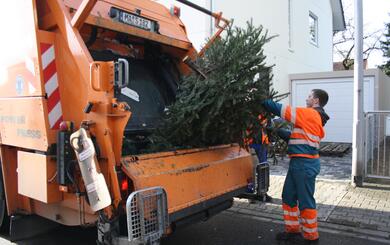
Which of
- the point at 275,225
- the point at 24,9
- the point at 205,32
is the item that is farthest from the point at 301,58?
the point at 24,9

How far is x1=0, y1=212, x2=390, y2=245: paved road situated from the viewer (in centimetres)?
436

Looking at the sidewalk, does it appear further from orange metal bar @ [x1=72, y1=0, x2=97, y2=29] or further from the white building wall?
→ the white building wall

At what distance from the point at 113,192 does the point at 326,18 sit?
17417mm

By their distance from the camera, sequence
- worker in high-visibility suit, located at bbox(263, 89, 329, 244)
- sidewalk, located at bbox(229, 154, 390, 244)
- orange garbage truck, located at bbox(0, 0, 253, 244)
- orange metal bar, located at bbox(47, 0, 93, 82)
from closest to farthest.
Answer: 1. orange garbage truck, located at bbox(0, 0, 253, 244)
2. orange metal bar, located at bbox(47, 0, 93, 82)
3. worker in high-visibility suit, located at bbox(263, 89, 329, 244)
4. sidewalk, located at bbox(229, 154, 390, 244)

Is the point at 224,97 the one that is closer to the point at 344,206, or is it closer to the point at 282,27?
the point at 344,206

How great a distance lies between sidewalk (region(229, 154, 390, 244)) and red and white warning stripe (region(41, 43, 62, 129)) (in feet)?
9.89

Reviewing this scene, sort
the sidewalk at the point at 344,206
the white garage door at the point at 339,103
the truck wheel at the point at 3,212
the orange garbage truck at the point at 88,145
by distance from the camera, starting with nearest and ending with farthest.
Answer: the orange garbage truck at the point at 88,145, the truck wheel at the point at 3,212, the sidewalk at the point at 344,206, the white garage door at the point at 339,103

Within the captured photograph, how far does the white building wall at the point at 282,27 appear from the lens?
9414 millimetres

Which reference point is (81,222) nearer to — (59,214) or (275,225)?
(59,214)

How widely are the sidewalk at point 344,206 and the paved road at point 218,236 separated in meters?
0.33

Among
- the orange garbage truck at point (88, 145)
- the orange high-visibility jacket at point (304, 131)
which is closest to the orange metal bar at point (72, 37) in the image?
the orange garbage truck at point (88, 145)

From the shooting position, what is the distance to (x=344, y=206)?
5551 mm

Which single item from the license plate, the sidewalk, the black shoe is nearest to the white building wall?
the sidewalk

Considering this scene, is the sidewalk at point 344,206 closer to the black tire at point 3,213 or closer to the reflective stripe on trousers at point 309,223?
the reflective stripe on trousers at point 309,223
